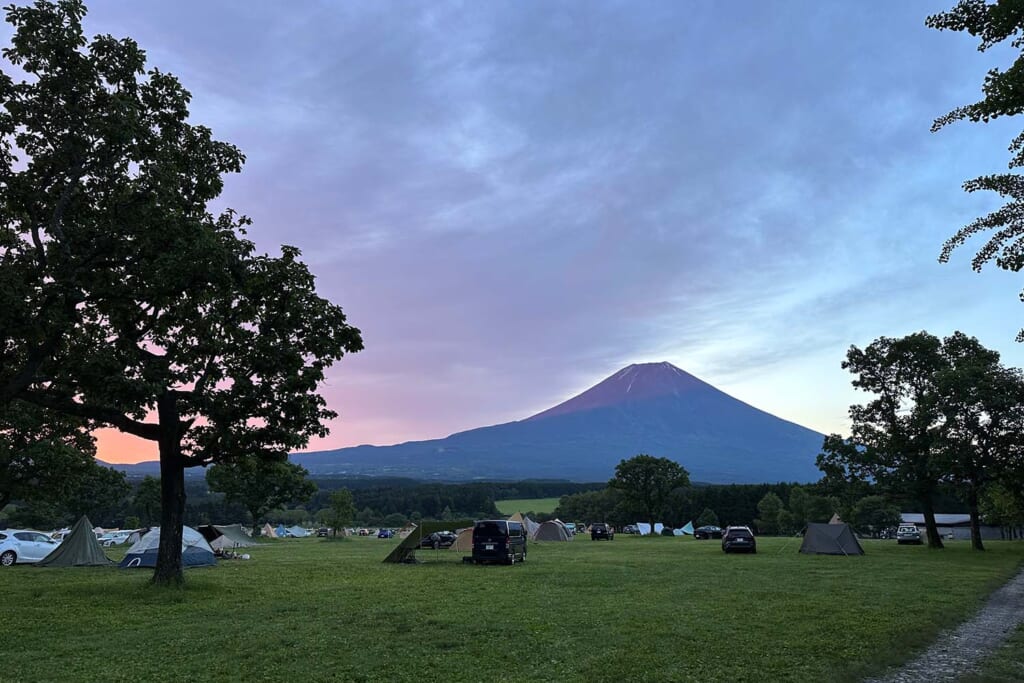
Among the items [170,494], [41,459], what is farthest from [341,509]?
[170,494]

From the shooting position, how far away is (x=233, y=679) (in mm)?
8516

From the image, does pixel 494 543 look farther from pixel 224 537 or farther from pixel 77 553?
pixel 224 537

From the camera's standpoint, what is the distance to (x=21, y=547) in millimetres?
30391

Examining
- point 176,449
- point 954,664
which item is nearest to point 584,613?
point 954,664

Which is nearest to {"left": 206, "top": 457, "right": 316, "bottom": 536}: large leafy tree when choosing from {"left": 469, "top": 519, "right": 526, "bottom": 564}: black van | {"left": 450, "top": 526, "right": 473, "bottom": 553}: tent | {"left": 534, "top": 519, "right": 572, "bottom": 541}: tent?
{"left": 534, "top": 519, "right": 572, "bottom": 541}: tent

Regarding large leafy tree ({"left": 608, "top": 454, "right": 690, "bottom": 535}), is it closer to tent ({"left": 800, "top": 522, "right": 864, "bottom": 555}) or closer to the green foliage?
the green foliage

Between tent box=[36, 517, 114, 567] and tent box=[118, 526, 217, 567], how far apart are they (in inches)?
60.3

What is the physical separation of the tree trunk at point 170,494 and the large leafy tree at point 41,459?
29.6 ft

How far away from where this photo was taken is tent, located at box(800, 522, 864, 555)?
1339 inches

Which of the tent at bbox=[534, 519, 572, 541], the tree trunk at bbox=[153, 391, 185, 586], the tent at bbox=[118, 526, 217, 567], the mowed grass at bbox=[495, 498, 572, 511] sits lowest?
the mowed grass at bbox=[495, 498, 572, 511]

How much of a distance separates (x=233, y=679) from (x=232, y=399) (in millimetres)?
11150

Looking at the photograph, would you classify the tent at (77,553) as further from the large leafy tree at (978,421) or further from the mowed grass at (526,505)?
the mowed grass at (526,505)

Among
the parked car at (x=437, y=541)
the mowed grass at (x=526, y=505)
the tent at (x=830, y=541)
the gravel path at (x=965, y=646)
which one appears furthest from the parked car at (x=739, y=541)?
the mowed grass at (x=526, y=505)

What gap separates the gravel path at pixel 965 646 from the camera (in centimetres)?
860
